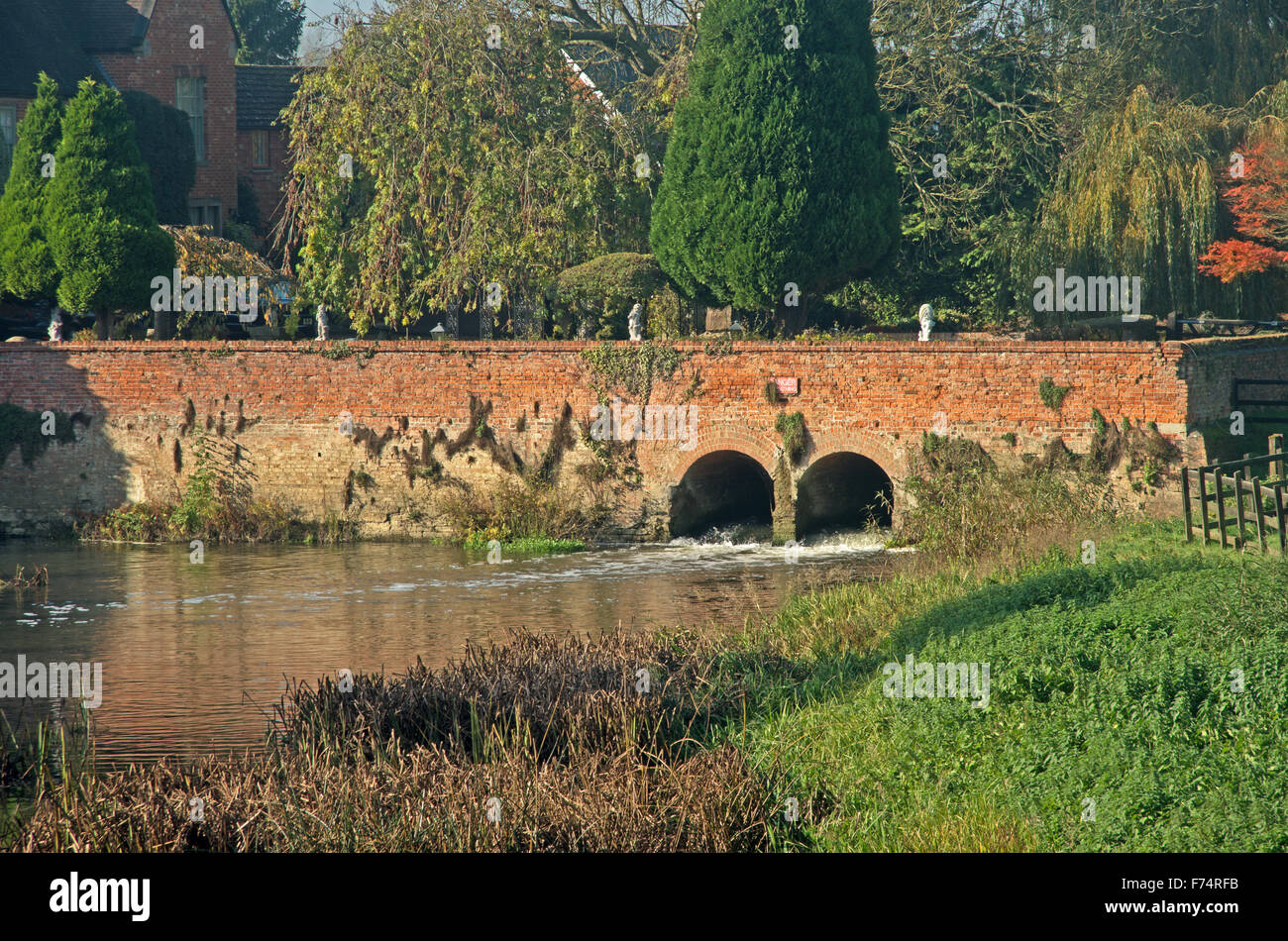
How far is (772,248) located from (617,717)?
51.3 ft

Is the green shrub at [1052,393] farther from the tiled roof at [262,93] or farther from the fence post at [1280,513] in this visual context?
the tiled roof at [262,93]

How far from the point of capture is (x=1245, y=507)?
689 inches

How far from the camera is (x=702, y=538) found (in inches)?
933

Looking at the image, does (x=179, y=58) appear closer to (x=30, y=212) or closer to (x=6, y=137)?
(x=6, y=137)

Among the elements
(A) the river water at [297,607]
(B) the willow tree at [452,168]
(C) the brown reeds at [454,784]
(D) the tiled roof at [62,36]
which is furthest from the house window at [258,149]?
(C) the brown reeds at [454,784]

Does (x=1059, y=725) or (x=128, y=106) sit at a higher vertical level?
(x=128, y=106)

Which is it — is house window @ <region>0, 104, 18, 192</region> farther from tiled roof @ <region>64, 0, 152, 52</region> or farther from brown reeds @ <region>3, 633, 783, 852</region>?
brown reeds @ <region>3, 633, 783, 852</region>

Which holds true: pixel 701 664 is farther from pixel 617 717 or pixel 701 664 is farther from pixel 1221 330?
pixel 1221 330

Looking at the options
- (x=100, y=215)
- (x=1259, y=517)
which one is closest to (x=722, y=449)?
(x=1259, y=517)

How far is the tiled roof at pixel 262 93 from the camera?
123 ft

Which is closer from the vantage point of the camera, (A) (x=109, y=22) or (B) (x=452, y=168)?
(B) (x=452, y=168)

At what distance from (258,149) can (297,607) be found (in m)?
22.2

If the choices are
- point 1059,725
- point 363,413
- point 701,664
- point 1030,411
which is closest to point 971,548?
point 1030,411

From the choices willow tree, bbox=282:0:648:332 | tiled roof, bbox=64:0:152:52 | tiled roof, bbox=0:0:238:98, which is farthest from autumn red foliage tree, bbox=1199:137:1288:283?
tiled roof, bbox=64:0:152:52
